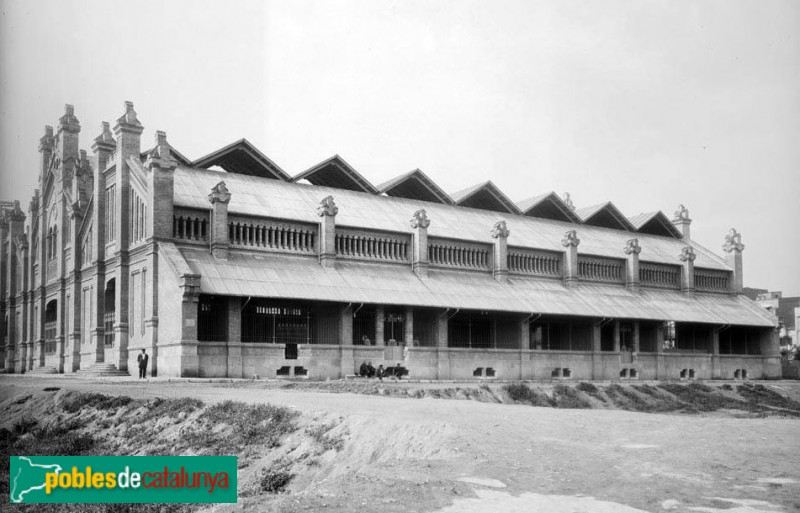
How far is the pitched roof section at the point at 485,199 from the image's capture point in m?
64.3

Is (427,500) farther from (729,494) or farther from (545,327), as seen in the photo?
(545,327)

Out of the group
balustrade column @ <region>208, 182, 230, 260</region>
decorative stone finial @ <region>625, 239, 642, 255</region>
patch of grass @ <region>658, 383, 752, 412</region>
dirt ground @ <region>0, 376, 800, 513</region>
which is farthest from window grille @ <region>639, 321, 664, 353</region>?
dirt ground @ <region>0, 376, 800, 513</region>

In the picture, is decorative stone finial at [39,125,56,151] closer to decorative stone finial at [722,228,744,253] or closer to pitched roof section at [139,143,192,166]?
pitched roof section at [139,143,192,166]

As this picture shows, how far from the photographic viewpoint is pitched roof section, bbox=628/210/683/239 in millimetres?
74750

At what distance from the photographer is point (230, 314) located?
4256 centimetres

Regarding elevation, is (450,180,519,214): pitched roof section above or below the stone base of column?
above

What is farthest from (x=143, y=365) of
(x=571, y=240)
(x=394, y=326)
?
(x=571, y=240)

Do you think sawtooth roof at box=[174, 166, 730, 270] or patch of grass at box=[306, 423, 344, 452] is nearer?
patch of grass at box=[306, 423, 344, 452]

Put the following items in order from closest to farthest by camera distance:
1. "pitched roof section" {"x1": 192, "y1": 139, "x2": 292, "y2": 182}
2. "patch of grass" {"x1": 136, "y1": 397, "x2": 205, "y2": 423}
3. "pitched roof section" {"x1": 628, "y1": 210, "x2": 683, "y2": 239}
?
"patch of grass" {"x1": 136, "y1": 397, "x2": 205, "y2": 423}, "pitched roof section" {"x1": 192, "y1": 139, "x2": 292, "y2": 182}, "pitched roof section" {"x1": 628, "y1": 210, "x2": 683, "y2": 239}

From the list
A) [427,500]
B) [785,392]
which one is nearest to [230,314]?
[427,500]

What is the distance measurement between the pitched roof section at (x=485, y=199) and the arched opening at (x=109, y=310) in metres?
25.9

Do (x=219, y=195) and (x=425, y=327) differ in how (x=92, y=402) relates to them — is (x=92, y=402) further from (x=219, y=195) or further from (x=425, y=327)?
(x=425, y=327)

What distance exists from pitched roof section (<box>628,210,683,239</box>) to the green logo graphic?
64864mm

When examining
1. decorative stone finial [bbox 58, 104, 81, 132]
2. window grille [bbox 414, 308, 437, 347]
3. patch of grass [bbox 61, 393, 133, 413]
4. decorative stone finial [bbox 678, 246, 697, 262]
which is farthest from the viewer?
decorative stone finial [bbox 678, 246, 697, 262]
